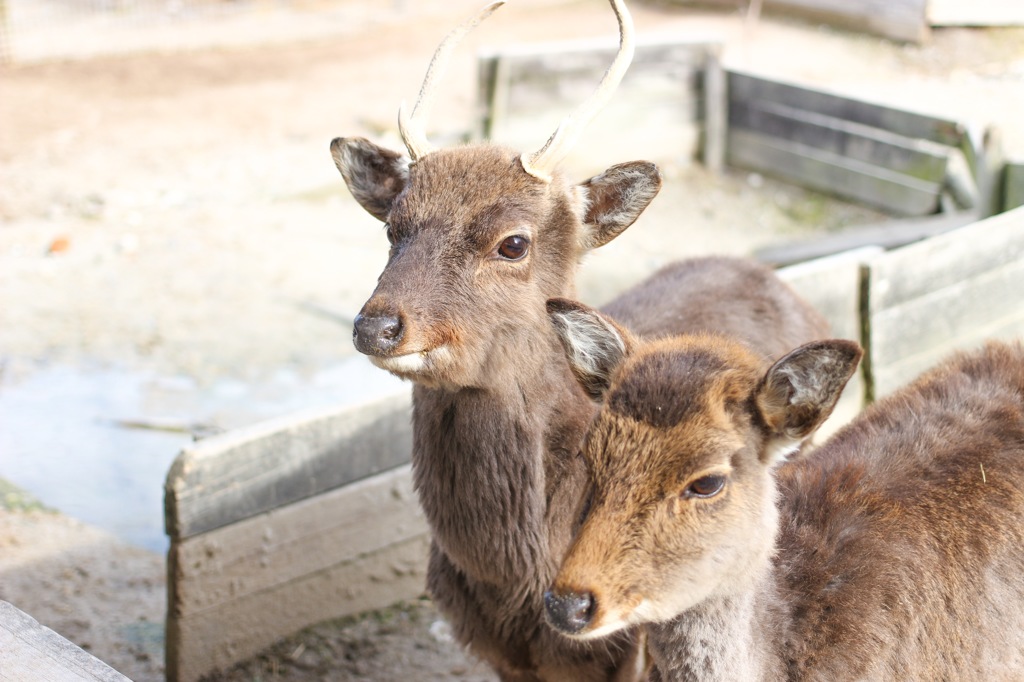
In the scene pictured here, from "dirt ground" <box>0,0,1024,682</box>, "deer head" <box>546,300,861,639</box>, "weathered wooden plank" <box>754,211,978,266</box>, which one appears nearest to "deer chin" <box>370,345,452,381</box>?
"deer head" <box>546,300,861,639</box>

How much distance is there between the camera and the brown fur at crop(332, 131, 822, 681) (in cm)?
417

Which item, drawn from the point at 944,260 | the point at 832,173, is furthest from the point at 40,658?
the point at 832,173

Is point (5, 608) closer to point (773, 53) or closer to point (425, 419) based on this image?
point (425, 419)

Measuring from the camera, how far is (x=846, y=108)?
36.0 feet

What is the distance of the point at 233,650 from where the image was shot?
5234 mm

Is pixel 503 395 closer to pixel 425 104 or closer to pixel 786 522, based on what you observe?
pixel 786 522

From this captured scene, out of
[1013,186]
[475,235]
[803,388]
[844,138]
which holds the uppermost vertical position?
[475,235]

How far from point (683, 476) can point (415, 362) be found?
3.78 feet

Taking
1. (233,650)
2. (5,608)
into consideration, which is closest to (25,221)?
(233,650)

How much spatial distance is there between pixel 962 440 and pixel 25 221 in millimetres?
9169

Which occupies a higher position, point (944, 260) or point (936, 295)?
point (944, 260)

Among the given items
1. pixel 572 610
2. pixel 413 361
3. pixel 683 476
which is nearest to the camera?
pixel 572 610

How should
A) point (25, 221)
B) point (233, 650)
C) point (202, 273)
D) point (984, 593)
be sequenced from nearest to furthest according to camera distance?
1. point (984, 593)
2. point (233, 650)
3. point (202, 273)
4. point (25, 221)

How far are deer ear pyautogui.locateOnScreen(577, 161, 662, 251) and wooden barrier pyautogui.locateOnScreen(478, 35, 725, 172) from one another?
758cm
